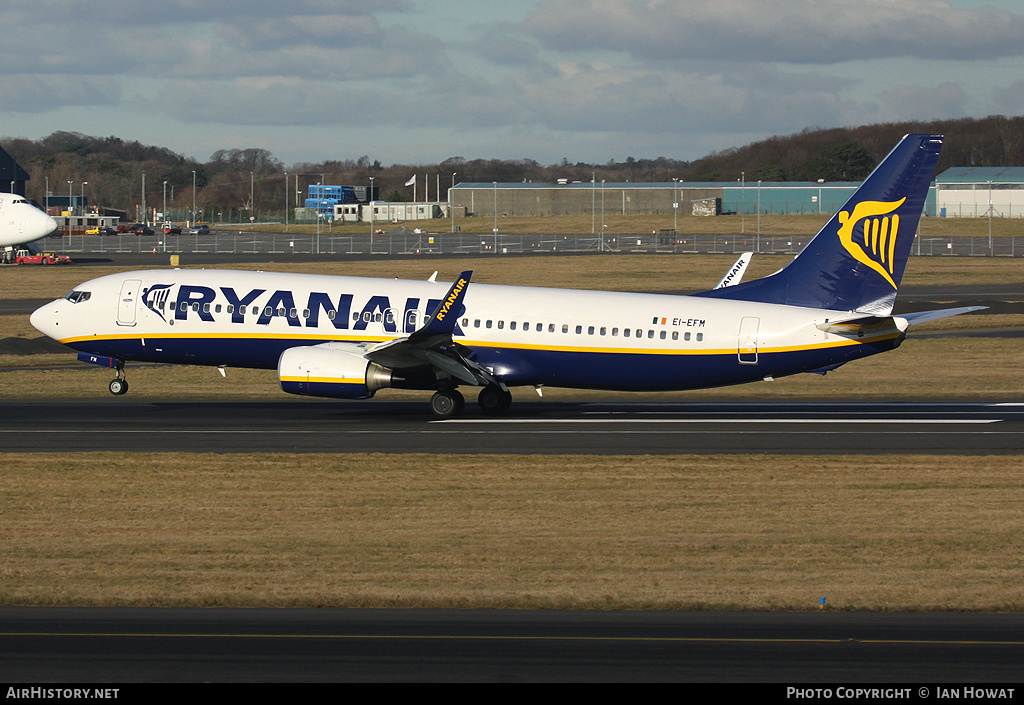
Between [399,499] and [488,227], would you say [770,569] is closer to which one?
[399,499]

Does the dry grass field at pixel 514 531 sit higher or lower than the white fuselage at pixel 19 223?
lower

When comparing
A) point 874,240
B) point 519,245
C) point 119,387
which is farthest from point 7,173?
point 874,240

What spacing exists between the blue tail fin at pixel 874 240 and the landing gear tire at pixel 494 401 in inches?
369

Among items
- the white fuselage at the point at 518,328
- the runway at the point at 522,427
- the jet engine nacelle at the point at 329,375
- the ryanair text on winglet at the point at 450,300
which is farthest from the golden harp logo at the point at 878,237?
the jet engine nacelle at the point at 329,375

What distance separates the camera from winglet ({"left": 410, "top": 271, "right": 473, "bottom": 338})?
33281 millimetres

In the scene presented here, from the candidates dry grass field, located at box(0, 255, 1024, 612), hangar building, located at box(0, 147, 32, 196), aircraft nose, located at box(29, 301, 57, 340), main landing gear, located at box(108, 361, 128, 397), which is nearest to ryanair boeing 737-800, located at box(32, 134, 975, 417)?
main landing gear, located at box(108, 361, 128, 397)

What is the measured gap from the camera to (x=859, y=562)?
19.3 m

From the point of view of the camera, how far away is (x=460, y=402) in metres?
35.8

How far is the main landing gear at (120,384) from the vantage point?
1531 inches

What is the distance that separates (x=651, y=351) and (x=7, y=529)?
755 inches

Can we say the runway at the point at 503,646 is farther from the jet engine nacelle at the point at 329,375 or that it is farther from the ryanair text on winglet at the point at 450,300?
the ryanair text on winglet at the point at 450,300

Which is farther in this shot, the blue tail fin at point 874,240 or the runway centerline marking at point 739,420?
the runway centerline marking at point 739,420

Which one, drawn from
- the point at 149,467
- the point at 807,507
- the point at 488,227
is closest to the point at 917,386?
the point at 807,507

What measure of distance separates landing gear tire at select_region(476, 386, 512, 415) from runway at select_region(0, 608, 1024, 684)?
799 inches
